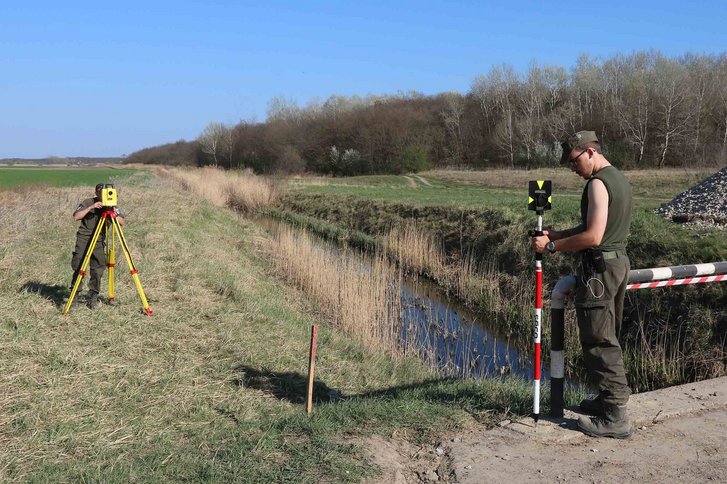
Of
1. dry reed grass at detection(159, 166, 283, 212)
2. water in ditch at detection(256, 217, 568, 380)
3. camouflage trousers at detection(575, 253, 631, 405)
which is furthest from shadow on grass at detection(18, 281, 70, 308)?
dry reed grass at detection(159, 166, 283, 212)

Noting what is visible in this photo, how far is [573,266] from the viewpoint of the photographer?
12.8 metres

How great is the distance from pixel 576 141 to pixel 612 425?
2.08 m

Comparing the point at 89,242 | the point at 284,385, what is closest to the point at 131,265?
the point at 89,242

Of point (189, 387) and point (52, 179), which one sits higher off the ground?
point (52, 179)

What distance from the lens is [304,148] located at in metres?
76.5

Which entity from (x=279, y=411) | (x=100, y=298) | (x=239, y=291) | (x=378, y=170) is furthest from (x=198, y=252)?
(x=378, y=170)

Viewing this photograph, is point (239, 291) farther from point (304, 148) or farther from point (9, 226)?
point (304, 148)

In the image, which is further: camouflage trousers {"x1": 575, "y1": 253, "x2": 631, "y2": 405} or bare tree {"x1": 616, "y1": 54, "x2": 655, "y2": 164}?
bare tree {"x1": 616, "y1": 54, "x2": 655, "y2": 164}

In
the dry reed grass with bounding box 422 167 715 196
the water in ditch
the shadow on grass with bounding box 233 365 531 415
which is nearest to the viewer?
the shadow on grass with bounding box 233 365 531 415

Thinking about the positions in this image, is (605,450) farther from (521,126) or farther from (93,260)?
(521,126)

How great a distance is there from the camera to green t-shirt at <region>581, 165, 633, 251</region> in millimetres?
4309

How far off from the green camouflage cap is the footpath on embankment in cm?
205

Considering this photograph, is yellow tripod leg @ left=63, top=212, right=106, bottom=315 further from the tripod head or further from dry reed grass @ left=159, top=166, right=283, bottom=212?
dry reed grass @ left=159, top=166, right=283, bottom=212

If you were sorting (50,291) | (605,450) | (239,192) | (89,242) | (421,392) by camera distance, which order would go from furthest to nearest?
(239,192) < (50,291) < (89,242) < (421,392) < (605,450)
